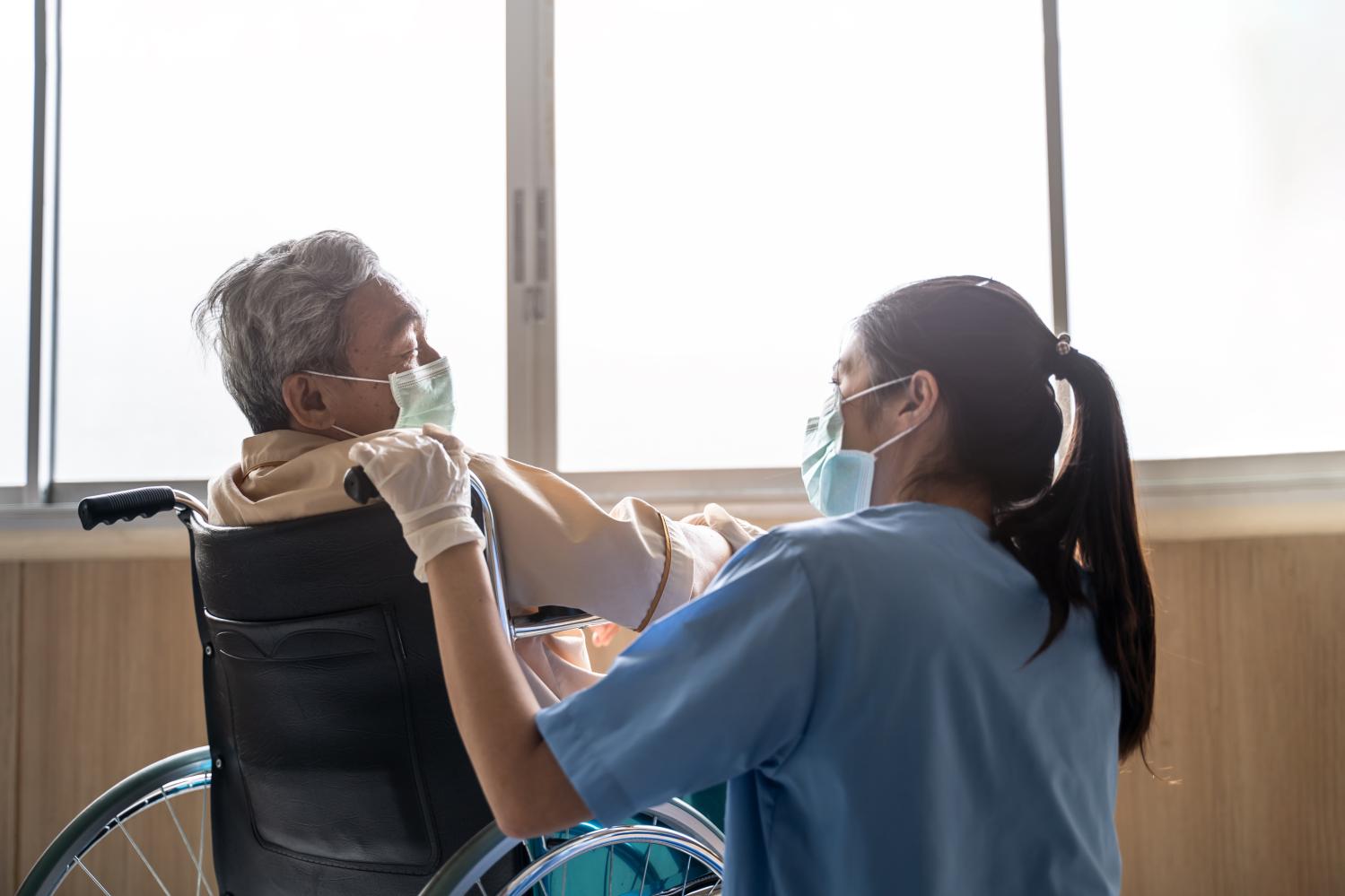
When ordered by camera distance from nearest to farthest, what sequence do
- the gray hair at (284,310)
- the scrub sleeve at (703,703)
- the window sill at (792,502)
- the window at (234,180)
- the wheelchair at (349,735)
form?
the scrub sleeve at (703,703)
the wheelchair at (349,735)
the gray hair at (284,310)
the window sill at (792,502)
the window at (234,180)

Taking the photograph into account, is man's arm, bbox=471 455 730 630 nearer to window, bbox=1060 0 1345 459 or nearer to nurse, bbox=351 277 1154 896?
nurse, bbox=351 277 1154 896

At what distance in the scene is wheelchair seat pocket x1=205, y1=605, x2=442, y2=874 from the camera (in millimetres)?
950

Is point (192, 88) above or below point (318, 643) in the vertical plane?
above

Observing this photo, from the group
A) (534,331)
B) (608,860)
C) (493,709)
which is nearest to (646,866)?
(608,860)

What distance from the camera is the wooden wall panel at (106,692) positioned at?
6.56 ft

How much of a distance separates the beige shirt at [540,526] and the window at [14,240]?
1.33 metres

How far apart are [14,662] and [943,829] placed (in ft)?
6.91

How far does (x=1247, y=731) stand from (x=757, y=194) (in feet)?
4.87

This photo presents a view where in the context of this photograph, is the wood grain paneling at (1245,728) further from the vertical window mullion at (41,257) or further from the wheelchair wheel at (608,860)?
the vertical window mullion at (41,257)

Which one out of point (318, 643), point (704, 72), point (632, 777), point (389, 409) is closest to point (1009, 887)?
point (632, 777)

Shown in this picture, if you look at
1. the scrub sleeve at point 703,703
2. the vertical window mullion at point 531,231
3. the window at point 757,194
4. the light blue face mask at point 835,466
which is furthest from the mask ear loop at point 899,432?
the vertical window mullion at point 531,231

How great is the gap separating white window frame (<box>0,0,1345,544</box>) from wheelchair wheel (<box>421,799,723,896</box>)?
2.84ft

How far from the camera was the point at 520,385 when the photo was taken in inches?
80.1

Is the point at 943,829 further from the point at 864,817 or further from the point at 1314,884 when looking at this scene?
the point at 1314,884
